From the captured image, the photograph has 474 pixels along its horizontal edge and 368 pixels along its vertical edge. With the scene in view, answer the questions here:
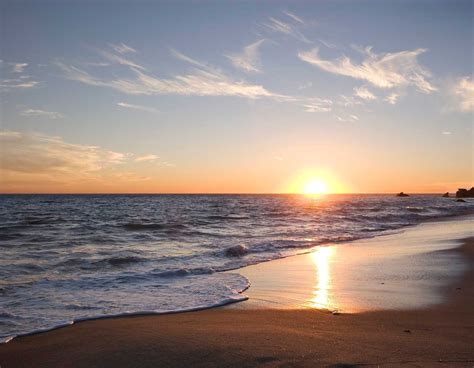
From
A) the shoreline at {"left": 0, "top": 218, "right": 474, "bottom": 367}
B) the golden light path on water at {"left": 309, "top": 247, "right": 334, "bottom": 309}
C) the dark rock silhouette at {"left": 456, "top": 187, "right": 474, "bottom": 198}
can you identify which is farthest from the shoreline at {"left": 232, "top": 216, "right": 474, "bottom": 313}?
the dark rock silhouette at {"left": 456, "top": 187, "right": 474, "bottom": 198}

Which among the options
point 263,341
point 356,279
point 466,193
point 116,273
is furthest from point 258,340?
point 466,193

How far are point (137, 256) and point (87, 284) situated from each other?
4.82 meters

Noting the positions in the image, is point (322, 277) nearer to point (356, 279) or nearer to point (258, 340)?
point (356, 279)

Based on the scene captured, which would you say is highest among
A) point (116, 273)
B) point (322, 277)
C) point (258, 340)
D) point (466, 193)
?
point (466, 193)

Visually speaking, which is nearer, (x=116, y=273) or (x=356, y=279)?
(x=356, y=279)

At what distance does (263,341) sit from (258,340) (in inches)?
3.0

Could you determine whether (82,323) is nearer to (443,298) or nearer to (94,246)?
(443,298)

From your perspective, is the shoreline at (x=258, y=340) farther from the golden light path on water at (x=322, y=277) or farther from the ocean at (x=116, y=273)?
the ocean at (x=116, y=273)

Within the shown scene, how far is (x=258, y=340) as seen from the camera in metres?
5.29

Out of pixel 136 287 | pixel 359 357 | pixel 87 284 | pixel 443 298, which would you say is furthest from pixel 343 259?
pixel 359 357

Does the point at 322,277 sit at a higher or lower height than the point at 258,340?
lower

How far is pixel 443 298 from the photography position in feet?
24.8

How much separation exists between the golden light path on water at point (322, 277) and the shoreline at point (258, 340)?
2.19 ft

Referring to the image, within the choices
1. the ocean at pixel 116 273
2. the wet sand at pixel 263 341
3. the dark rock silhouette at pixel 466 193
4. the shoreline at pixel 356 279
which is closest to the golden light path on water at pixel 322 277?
the shoreline at pixel 356 279
